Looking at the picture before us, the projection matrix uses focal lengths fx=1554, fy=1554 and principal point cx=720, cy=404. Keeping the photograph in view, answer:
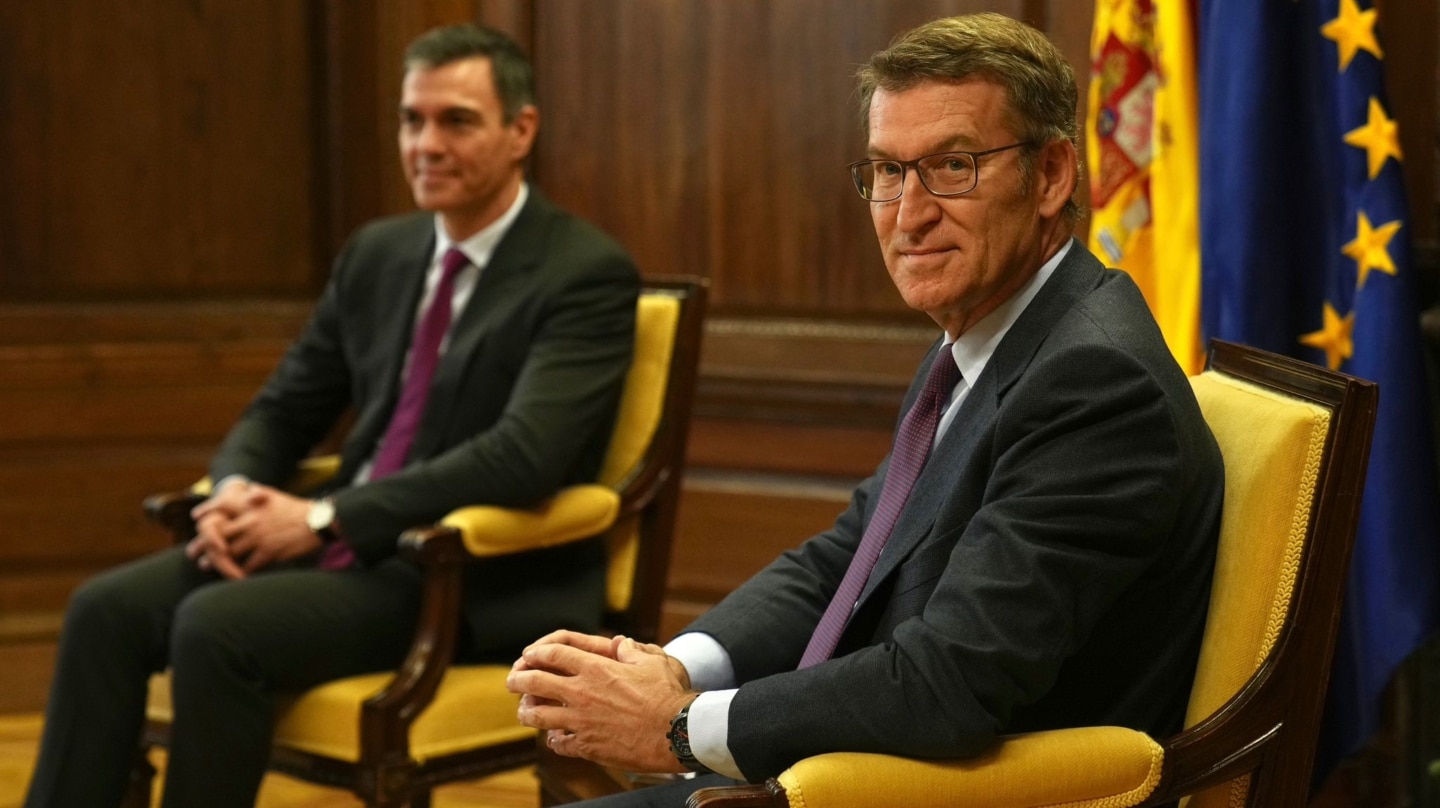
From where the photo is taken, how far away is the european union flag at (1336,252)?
2.43 metres

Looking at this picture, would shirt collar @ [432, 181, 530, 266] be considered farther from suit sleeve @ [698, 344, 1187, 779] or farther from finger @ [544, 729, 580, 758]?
suit sleeve @ [698, 344, 1187, 779]

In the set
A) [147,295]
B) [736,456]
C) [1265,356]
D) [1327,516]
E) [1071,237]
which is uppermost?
[1071,237]

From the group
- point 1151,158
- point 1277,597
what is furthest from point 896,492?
point 1151,158

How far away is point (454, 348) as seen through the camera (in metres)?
2.88

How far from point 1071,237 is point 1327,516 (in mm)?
409

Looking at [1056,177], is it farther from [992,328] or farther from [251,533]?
[251,533]

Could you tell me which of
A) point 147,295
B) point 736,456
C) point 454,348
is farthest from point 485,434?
point 147,295

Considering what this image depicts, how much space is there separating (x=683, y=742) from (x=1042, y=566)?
0.41 m

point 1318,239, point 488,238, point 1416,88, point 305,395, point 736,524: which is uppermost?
point 1416,88

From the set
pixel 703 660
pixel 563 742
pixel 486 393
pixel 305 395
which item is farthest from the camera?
pixel 305 395

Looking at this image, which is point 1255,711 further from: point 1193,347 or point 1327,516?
point 1193,347

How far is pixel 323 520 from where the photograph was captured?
8.92ft

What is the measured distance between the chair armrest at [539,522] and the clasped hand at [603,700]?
0.89 metres

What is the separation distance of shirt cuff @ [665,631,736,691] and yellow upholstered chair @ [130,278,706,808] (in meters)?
0.77
